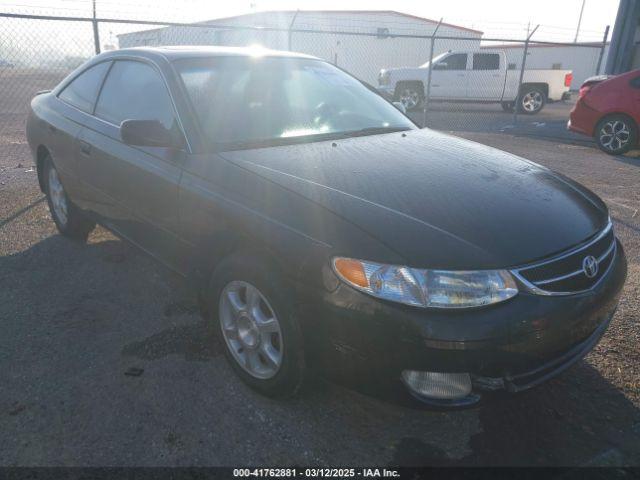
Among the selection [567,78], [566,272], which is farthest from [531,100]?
[566,272]

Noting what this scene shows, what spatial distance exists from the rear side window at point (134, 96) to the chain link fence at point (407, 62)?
15.6 feet

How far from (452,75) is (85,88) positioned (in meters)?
15.2

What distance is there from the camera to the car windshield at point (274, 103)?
9.14 feet

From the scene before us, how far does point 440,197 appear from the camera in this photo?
2248 mm

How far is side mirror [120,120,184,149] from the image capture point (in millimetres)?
2643

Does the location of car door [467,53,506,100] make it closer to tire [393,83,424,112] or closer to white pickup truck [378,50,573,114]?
white pickup truck [378,50,573,114]

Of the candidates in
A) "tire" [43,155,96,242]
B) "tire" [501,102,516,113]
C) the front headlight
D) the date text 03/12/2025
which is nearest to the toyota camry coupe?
the front headlight

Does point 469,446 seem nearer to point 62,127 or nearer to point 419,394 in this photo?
point 419,394

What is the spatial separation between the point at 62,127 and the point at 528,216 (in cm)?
350

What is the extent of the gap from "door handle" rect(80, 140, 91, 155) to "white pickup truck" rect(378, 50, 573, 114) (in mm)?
14132

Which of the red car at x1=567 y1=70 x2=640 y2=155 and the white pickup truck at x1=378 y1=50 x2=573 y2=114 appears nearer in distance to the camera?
the red car at x1=567 y1=70 x2=640 y2=155

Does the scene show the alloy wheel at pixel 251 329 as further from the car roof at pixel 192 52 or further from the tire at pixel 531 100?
the tire at pixel 531 100

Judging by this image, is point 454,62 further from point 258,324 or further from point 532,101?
point 258,324

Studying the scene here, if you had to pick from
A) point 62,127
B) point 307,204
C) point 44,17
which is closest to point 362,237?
point 307,204
